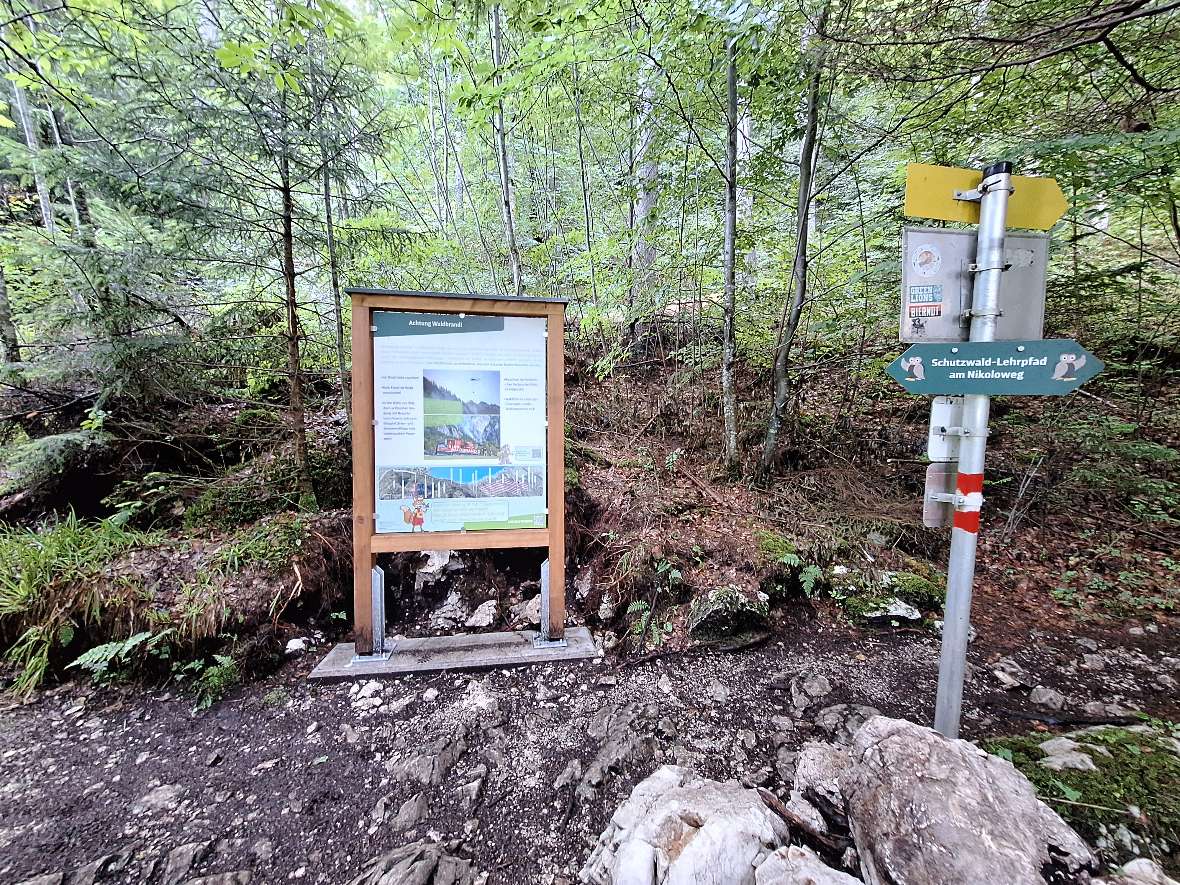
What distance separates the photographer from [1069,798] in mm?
1898

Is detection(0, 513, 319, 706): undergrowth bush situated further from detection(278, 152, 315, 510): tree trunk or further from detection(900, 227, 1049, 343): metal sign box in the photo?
detection(900, 227, 1049, 343): metal sign box

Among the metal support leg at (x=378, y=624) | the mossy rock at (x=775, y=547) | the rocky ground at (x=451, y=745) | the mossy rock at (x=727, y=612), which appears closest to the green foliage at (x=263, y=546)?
the rocky ground at (x=451, y=745)

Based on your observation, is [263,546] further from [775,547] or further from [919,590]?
[919,590]

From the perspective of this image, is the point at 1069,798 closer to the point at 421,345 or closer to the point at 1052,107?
the point at 421,345

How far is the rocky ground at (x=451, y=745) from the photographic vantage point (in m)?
2.05

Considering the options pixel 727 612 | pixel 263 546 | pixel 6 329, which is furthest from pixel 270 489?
pixel 727 612

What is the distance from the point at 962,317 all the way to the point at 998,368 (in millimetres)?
342

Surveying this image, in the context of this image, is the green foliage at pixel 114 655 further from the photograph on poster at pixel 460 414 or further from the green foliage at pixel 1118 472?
the green foliage at pixel 1118 472

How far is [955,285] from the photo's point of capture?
2.18m

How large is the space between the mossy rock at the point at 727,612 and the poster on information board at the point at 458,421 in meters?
1.40

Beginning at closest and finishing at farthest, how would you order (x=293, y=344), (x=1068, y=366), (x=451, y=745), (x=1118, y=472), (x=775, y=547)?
(x=1068, y=366), (x=451, y=745), (x=775, y=547), (x=293, y=344), (x=1118, y=472)

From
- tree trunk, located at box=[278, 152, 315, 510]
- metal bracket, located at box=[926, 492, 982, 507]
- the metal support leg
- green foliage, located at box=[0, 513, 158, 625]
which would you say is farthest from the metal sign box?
green foliage, located at box=[0, 513, 158, 625]

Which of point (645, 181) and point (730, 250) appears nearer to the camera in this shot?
point (730, 250)

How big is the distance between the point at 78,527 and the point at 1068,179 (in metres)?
8.78
